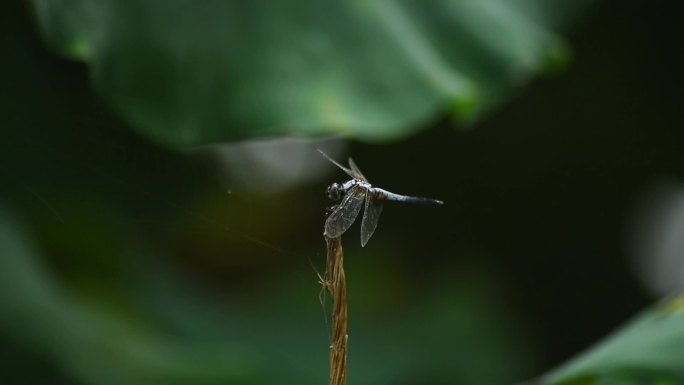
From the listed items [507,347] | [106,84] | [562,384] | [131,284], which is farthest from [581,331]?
[106,84]

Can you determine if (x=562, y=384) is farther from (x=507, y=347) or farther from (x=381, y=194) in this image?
(x=507, y=347)

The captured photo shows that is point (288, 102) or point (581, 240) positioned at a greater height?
point (581, 240)

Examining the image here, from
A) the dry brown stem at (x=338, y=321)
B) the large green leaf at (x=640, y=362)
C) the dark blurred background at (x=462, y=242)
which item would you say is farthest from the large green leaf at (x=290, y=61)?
the dark blurred background at (x=462, y=242)

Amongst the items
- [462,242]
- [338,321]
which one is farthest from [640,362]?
[462,242]

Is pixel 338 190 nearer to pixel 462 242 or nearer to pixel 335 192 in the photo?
pixel 335 192

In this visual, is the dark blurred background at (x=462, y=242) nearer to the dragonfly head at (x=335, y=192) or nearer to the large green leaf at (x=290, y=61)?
the large green leaf at (x=290, y=61)
